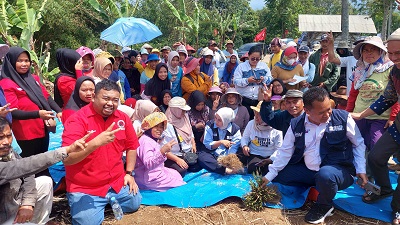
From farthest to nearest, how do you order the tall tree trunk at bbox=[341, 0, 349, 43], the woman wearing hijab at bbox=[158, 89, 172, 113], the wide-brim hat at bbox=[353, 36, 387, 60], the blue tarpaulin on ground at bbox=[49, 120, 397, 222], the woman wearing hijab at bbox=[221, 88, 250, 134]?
the tall tree trunk at bbox=[341, 0, 349, 43], the woman wearing hijab at bbox=[158, 89, 172, 113], the woman wearing hijab at bbox=[221, 88, 250, 134], the wide-brim hat at bbox=[353, 36, 387, 60], the blue tarpaulin on ground at bbox=[49, 120, 397, 222]

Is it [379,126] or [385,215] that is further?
[379,126]

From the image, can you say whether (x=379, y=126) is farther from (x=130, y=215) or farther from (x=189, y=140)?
(x=130, y=215)

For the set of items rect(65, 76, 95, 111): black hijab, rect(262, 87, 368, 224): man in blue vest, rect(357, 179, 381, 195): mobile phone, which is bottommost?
rect(357, 179, 381, 195): mobile phone

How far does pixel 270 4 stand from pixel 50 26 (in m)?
18.4

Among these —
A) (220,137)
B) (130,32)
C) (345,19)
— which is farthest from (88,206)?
(345,19)

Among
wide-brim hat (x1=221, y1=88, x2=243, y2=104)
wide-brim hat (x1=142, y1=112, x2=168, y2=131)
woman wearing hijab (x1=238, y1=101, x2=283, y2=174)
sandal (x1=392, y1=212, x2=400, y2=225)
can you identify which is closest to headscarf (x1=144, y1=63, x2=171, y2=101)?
wide-brim hat (x1=221, y1=88, x2=243, y2=104)

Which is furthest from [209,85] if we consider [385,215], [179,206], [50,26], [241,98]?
[50,26]

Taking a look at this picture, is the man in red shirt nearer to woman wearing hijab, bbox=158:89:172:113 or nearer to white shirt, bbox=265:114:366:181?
white shirt, bbox=265:114:366:181

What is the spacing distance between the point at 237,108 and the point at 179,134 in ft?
3.52

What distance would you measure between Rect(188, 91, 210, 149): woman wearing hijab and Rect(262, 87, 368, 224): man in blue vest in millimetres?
1797

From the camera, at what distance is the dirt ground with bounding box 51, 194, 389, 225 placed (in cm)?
332

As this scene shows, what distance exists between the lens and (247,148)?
14.7 feet

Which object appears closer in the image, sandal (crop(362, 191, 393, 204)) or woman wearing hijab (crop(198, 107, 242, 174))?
sandal (crop(362, 191, 393, 204))

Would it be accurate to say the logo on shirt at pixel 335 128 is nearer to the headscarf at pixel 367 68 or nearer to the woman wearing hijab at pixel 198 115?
the headscarf at pixel 367 68
